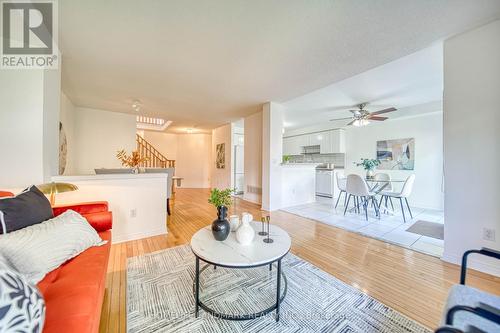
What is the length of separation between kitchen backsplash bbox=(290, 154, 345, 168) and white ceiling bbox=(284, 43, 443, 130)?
1.75 metres

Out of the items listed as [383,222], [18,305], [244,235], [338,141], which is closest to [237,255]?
[244,235]

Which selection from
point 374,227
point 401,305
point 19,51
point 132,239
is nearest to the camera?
point 401,305

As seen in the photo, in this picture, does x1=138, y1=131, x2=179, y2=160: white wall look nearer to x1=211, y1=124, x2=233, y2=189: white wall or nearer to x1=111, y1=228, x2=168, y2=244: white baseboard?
x1=211, y1=124, x2=233, y2=189: white wall

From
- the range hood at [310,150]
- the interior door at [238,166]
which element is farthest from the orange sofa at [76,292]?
the range hood at [310,150]

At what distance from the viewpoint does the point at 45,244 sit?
1.12 meters

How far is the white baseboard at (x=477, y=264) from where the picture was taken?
6.04ft

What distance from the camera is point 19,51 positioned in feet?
6.08

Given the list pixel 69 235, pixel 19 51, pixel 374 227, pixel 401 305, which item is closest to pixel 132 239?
pixel 69 235

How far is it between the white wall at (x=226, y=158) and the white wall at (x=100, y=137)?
8.67 feet

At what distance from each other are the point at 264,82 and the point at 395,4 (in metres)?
1.83

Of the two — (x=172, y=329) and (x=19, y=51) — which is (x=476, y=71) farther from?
(x=19, y=51)

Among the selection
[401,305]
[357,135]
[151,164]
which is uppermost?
[357,135]

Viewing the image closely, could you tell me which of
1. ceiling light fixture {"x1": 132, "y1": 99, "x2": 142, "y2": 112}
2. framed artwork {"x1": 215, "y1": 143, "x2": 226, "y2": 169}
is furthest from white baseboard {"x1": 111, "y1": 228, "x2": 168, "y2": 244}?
framed artwork {"x1": 215, "y1": 143, "x2": 226, "y2": 169}

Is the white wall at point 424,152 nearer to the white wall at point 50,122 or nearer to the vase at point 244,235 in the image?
the vase at point 244,235
